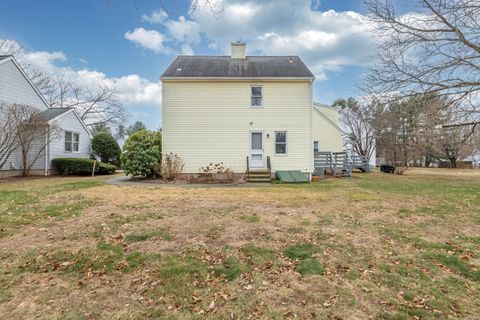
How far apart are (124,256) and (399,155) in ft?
82.4

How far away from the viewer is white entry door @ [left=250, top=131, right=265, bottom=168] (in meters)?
15.1

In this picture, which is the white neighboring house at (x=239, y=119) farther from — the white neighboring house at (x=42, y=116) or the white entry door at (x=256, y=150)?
the white neighboring house at (x=42, y=116)

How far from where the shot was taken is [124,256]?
4.20m

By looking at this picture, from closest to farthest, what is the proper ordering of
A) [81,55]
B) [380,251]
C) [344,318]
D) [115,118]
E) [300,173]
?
[344,318] → [380,251] → [300,173] → [81,55] → [115,118]

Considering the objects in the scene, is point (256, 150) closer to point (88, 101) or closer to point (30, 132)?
point (30, 132)

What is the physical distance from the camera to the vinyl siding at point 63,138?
57.4ft

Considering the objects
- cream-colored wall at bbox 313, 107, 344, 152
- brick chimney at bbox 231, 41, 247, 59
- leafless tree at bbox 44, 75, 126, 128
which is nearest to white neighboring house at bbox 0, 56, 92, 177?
brick chimney at bbox 231, 41, 247, 59

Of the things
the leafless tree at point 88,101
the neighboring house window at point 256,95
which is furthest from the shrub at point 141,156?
the leafless tree at point 88,101

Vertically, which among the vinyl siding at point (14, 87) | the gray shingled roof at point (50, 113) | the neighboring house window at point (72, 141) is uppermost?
the vinyl siding at point (14, 87)

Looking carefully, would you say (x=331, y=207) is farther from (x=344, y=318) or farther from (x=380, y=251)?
(x=344, y=318)

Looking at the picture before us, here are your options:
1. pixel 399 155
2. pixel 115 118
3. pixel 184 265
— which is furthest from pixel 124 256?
pixel 115 118

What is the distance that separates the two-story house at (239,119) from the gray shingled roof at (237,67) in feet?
0.36

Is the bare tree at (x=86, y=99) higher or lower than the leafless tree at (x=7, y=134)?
higher

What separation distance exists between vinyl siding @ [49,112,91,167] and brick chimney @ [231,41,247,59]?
479 inches
